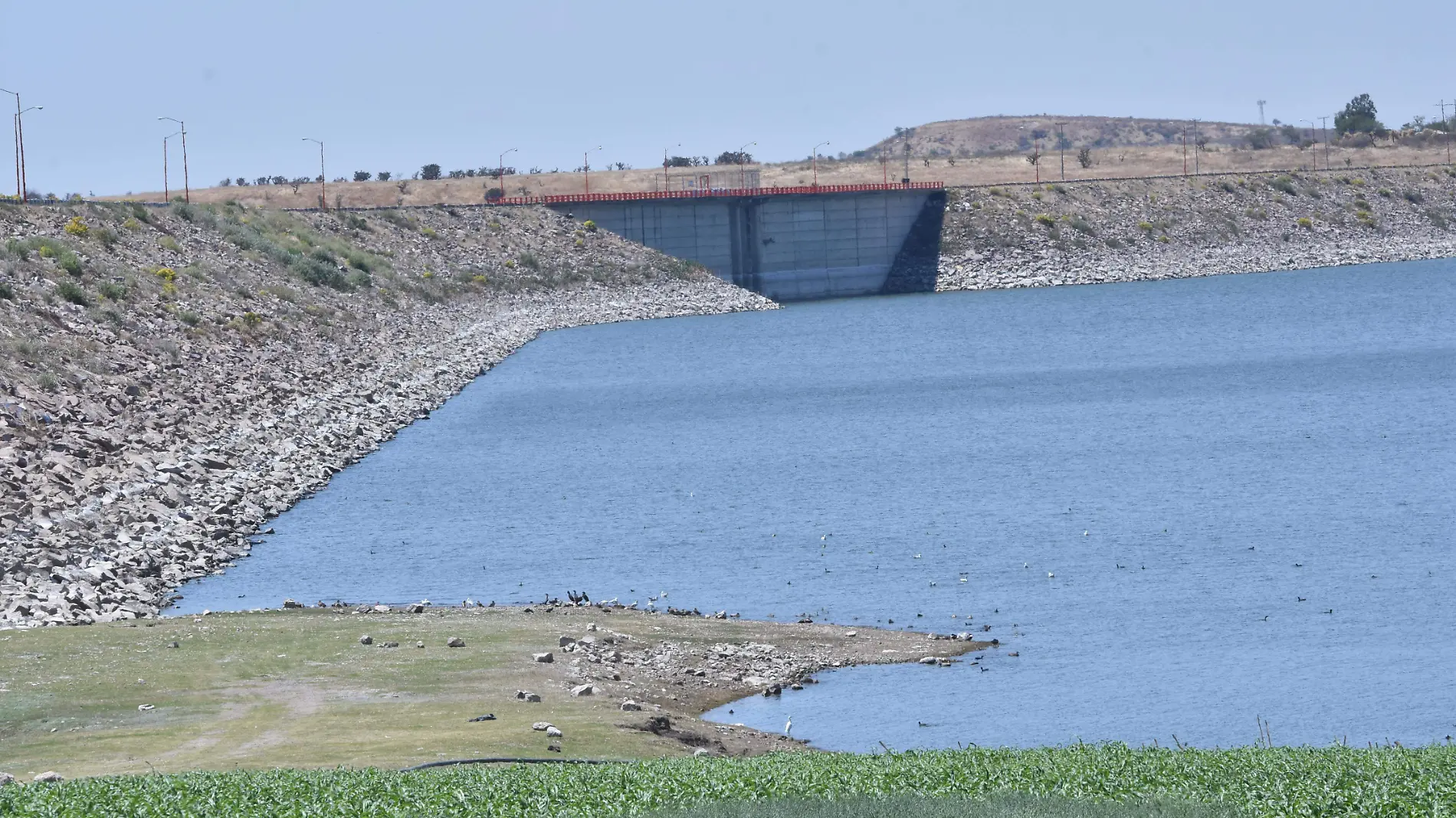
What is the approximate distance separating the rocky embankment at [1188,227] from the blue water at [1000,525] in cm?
5975

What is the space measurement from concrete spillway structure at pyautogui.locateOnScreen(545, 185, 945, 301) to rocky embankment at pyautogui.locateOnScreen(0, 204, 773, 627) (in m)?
6.44

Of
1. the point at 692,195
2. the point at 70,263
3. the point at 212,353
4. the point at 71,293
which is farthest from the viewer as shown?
the point at 692,195

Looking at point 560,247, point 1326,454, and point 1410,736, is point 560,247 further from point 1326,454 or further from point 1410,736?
point 1410,736

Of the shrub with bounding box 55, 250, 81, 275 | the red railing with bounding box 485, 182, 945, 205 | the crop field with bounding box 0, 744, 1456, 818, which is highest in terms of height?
the red railing with bounding box 485, 182, 945, 205

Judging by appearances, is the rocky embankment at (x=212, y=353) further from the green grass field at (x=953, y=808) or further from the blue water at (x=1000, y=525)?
the green grass field at (x=953, y=808)

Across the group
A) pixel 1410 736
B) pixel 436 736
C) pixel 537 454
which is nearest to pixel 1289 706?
pixel 1410 736

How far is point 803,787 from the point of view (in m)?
15.5

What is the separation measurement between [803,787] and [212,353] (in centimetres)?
5300

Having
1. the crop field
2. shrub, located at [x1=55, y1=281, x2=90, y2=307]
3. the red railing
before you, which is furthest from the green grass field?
the red railing

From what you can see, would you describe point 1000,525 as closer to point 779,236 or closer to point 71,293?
point 71,293

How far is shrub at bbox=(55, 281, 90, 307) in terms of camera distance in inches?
2440

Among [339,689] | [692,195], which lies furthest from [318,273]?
[339,689]

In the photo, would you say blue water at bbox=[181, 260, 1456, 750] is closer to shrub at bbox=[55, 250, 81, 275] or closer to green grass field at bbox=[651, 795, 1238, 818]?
green grass field at bbox=[651, 795, 1238, 818]

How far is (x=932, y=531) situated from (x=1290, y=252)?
4687 inches
